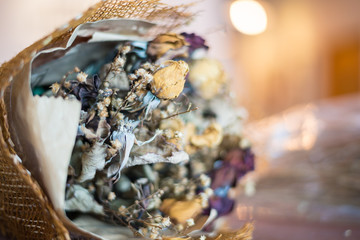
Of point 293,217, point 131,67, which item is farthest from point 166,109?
point 293,217

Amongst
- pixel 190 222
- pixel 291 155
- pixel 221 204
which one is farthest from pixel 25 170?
pixel 291 155

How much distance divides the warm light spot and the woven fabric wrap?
6.02ft

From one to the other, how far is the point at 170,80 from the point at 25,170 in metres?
0.15

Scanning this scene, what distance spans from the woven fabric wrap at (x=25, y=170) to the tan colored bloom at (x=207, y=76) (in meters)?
0.11

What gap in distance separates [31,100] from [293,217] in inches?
22.8

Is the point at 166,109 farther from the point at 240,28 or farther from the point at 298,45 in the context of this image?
the point at 298,45

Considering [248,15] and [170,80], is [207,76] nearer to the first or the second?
[170,80]

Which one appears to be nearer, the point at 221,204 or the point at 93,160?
the point at 93,160

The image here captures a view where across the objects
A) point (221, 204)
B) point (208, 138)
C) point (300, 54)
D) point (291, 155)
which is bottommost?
point (300, 54)

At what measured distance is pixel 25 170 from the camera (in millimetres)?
299

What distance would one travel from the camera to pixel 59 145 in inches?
11.8

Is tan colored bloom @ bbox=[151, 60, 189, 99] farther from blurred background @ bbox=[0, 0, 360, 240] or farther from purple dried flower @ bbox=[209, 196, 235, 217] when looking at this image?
purple dried flower @ bbox=[209, 196, 235, 217]

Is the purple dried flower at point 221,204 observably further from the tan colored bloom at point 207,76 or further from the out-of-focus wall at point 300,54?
the out-of-focus wall at point 300,54

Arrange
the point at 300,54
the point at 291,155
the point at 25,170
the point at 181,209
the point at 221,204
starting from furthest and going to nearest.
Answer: the point at 300,54 < the point at 291,155 < the point at 221,204 < the point at 181,209 < the point at 25,170
